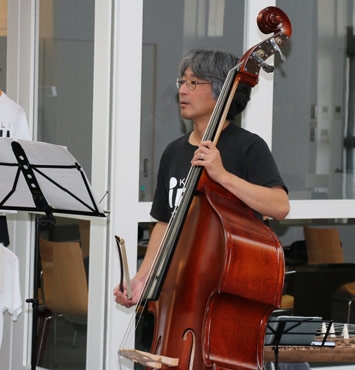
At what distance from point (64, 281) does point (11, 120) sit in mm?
1028

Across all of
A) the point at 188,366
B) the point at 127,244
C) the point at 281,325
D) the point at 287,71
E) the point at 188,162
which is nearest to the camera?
the point at 188,366

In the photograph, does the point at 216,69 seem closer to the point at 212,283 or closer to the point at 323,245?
the point at 212,283

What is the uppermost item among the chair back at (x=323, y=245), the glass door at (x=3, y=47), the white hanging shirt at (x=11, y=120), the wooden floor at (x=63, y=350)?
the glass door at (x=3, y=47)

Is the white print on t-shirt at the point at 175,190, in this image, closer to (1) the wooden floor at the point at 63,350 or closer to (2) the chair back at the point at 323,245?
(1) the wooden floor at the point at 63,350

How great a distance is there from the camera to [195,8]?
186 inches

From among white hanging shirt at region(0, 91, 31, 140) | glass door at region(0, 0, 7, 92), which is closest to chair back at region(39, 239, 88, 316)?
white hanging shirt at region(0, 91, 31, 140)

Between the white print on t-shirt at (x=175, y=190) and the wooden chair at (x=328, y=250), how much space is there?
1870 mm

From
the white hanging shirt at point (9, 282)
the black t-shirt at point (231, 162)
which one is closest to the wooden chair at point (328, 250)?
the white hanging shirt at point (9, 282)

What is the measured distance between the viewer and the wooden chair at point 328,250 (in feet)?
16.6

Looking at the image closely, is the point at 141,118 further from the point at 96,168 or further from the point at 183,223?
the point at 183,223

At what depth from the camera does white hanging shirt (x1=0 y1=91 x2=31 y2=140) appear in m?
4.26

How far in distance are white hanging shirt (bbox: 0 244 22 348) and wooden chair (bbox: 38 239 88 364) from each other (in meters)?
0.48

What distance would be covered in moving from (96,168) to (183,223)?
65.5 inches

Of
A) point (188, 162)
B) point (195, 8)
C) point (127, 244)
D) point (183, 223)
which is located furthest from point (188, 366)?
point (195, 8)
